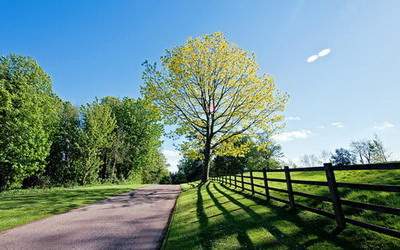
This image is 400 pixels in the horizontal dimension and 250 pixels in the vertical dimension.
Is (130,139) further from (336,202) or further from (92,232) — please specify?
(336,202)

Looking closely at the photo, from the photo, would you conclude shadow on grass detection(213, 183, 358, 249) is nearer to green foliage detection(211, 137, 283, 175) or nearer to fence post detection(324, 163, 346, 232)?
fence post detection(324, 163, 346, 232)

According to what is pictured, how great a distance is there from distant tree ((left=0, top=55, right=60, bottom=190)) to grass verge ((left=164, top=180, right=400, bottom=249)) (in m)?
29.6

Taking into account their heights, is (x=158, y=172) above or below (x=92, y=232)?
above

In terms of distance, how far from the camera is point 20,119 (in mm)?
32875

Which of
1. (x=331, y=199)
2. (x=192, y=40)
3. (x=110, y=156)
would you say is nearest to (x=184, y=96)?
(x=192, y=40)

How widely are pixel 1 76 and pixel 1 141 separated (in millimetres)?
8511

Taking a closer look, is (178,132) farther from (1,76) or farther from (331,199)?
(1,76)

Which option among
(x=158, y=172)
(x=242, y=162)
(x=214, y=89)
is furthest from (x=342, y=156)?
(x=214, y=89)

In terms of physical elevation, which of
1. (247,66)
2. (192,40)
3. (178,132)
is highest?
(192,40)

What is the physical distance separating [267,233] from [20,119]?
113 ft

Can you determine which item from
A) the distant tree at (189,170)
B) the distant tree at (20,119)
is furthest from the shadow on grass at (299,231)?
the distant tree at (189,170)

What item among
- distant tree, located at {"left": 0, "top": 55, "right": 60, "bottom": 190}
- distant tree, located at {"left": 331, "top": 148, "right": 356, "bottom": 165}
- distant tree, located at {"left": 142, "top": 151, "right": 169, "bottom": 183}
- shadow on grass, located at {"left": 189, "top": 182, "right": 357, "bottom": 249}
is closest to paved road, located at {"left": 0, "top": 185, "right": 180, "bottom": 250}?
shadow on grass, located at {"left": 189, "top": 182, "right": 357, "bottom": 249}

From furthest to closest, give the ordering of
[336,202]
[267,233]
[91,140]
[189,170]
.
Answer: [189,170]
[91,140]
[267,233]
[336,202]

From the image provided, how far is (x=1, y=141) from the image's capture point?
30.5m
